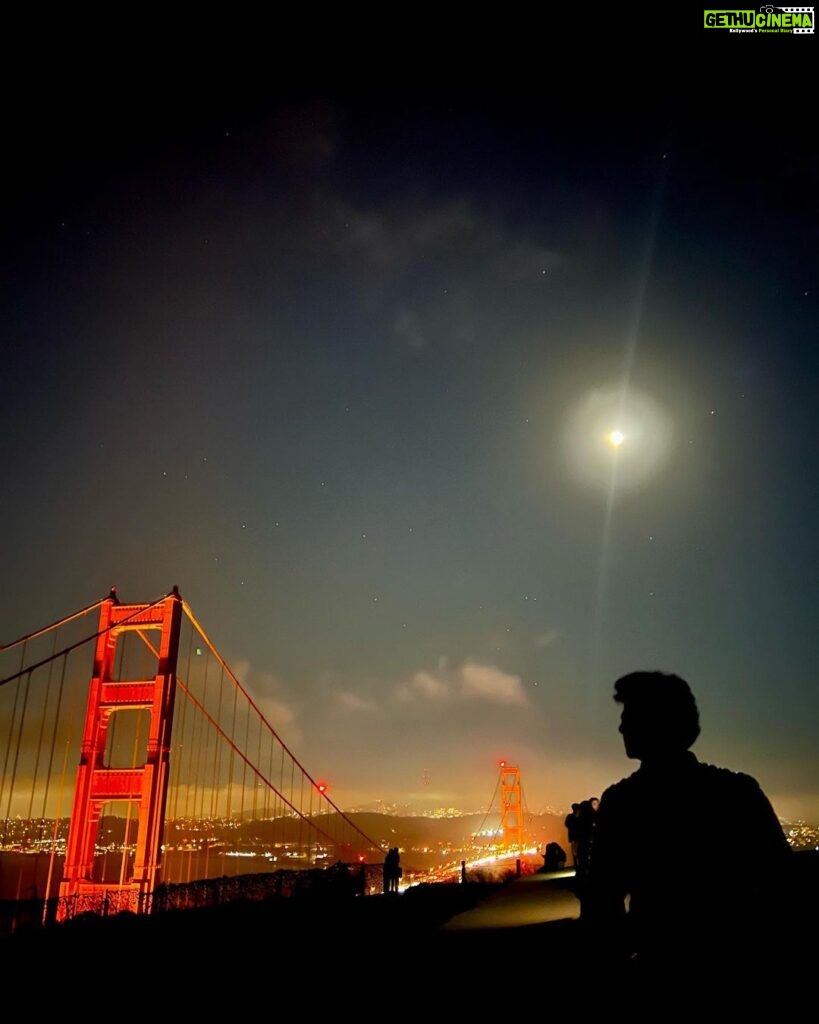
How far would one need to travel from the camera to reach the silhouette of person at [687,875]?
1.96 meters

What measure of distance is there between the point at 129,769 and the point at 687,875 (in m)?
29.2

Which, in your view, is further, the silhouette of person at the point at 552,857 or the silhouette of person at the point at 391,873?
the silhouette of person at the point at 552,857

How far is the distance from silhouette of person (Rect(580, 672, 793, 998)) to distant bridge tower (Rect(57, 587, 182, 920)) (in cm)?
2609

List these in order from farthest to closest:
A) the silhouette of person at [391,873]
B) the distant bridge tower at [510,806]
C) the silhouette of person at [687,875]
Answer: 1. the distant bridge tower at [510,806]
2. the silhouette of person at [391,873]
3. the silhouette of person at [687,875]

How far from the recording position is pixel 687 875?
6.75ft

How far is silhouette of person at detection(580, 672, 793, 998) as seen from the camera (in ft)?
6.42

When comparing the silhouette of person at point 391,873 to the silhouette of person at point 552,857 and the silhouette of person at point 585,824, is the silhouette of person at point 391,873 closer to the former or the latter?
the silhouette of person at point 585,824

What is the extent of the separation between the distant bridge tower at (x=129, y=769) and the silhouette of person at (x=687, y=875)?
85.6 feet

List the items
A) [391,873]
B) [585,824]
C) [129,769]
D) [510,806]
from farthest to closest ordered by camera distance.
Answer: [510,806]
[129,769]
[391,873]
[585,824]

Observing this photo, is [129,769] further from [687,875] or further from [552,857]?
[687,875]

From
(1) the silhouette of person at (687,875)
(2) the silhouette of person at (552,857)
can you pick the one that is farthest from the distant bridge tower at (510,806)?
(1) the silhouette of person at (687,875)

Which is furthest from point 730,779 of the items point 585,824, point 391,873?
point 391,873

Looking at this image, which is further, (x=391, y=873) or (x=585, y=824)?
(x=391, y=873)

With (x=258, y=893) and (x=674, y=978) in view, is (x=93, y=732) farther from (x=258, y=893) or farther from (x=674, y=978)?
(x=674, y=978)
